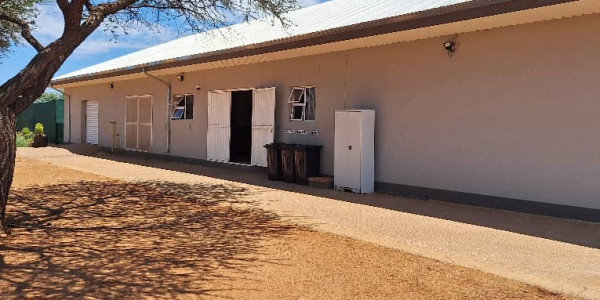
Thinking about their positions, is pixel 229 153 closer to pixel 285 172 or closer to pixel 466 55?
pixel 285 172

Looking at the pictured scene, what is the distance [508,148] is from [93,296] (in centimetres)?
650

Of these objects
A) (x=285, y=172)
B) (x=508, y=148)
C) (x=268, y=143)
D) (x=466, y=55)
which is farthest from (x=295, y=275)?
(x=268, y=143)

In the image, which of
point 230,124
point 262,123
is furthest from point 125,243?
point 230,124

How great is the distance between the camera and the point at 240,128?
613 inches

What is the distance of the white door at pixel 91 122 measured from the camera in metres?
21.3

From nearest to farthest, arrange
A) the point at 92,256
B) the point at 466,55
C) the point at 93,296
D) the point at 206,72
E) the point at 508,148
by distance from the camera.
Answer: the point at 93,296 < the point at 92,256 < the point at 508,148 < the point at 466,55 < the point at 206,72

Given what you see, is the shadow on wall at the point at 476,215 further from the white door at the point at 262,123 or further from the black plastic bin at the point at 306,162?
the white door at the point at 262,123

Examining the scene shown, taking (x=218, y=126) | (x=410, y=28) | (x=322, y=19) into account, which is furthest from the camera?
(x=218, y=126)

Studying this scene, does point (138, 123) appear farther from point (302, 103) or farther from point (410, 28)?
point (410, 28)

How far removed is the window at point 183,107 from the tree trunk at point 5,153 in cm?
934

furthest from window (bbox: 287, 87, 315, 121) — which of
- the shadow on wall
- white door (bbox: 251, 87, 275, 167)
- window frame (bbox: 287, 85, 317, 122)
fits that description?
the shadow on wall

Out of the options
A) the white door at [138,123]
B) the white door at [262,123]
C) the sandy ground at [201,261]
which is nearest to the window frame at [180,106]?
the white door at [138,123]

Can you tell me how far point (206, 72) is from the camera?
14.8 metres

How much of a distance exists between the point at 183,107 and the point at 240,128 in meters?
2.00
